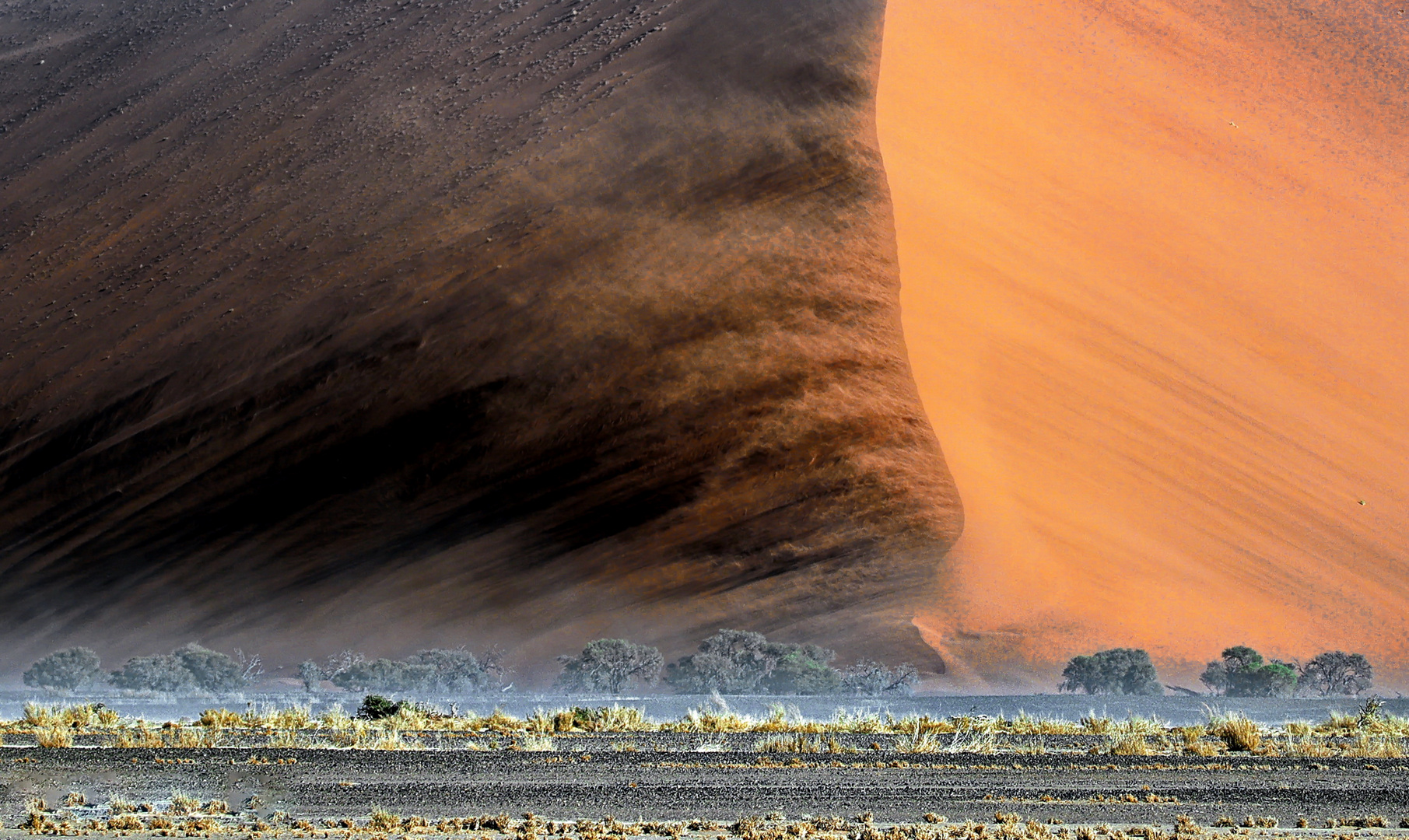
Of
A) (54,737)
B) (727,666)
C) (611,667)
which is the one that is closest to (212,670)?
(611,667)

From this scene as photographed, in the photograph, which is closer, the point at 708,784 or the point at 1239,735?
the point at 708,784

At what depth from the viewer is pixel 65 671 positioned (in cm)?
1930

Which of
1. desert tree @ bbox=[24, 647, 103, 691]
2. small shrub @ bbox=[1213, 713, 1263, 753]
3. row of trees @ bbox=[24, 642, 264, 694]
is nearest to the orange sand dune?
small shrub @ bbox=[1213, 713, 1263, 753]

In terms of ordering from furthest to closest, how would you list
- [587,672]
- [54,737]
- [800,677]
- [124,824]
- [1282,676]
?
[587,672]
[1282,676]
[800,677]
[54,737]
[124,824]

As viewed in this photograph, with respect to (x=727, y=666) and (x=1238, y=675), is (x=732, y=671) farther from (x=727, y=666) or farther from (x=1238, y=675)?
(x=1238, y=675)

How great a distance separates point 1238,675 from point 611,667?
8365mm

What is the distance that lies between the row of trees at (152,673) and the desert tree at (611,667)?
14.9 ft

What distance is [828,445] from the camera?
865 inches

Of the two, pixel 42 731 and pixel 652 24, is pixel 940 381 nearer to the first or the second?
pixel 652 24

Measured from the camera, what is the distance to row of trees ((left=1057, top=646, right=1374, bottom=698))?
723 inches

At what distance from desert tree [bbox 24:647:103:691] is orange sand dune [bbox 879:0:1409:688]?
1188 centimetres

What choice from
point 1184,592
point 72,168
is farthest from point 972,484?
point 72,168

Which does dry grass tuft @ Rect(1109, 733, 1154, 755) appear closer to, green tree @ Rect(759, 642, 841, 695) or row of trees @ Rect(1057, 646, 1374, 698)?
green tree @ Rect(759, 642, 841, 695)

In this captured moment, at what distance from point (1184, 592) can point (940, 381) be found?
511 cm
